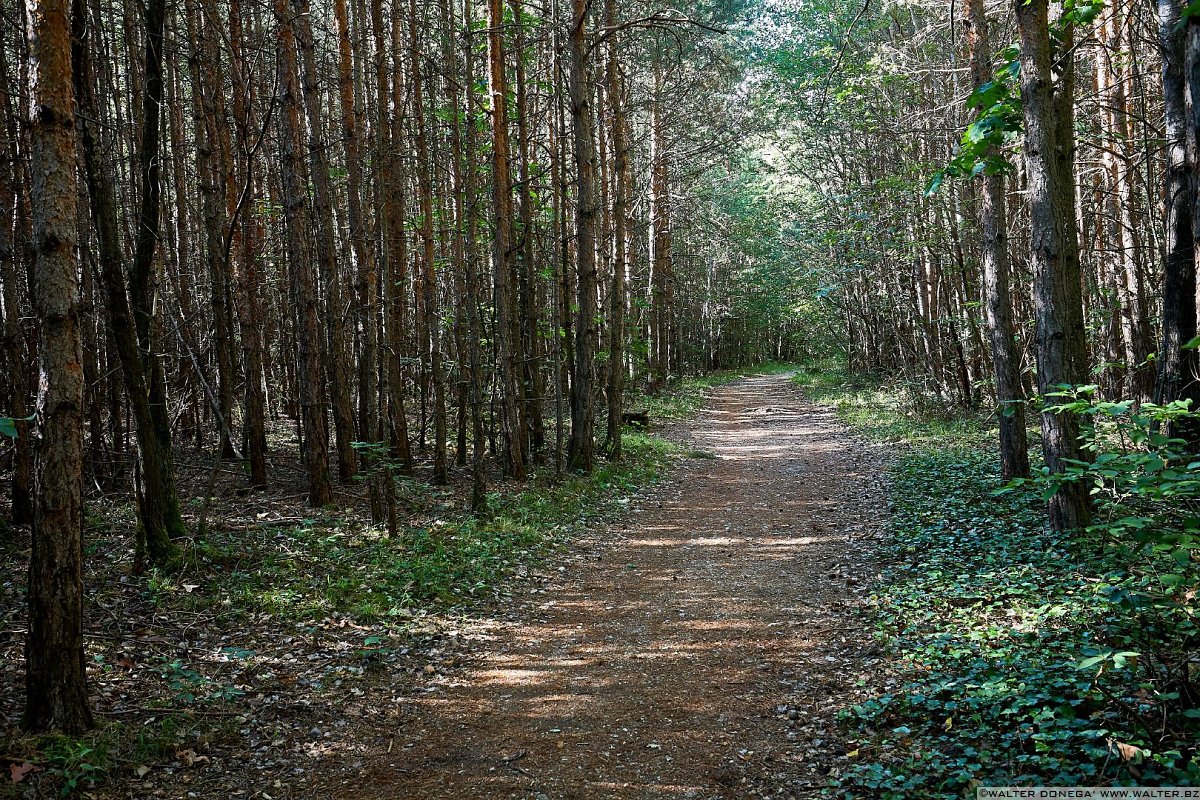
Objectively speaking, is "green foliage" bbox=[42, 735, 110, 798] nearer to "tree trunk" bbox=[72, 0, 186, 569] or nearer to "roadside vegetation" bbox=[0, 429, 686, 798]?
"roadside vegetation" bbox=[0, 429, 686, 798]

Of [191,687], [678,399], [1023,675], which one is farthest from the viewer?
[678,399]

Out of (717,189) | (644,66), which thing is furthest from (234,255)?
(717,189)

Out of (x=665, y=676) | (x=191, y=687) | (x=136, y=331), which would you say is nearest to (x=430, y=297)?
(x=136, y=331)

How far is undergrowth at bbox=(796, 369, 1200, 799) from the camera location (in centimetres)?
368

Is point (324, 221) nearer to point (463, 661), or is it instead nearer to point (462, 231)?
point (462, 231)

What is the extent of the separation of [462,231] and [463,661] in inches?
254

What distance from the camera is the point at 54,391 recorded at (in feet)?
13.1

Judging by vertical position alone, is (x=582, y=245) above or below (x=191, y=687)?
above

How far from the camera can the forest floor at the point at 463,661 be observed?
4.24 meters

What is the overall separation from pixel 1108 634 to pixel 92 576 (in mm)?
7889

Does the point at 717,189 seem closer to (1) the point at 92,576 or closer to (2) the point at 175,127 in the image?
(2) the point at 175,127

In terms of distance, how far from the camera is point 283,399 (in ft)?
64.8

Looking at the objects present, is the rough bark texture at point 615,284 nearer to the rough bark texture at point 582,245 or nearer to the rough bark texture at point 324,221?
the rough bark texture at point 582,245

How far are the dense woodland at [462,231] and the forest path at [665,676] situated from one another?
6.69 ft
